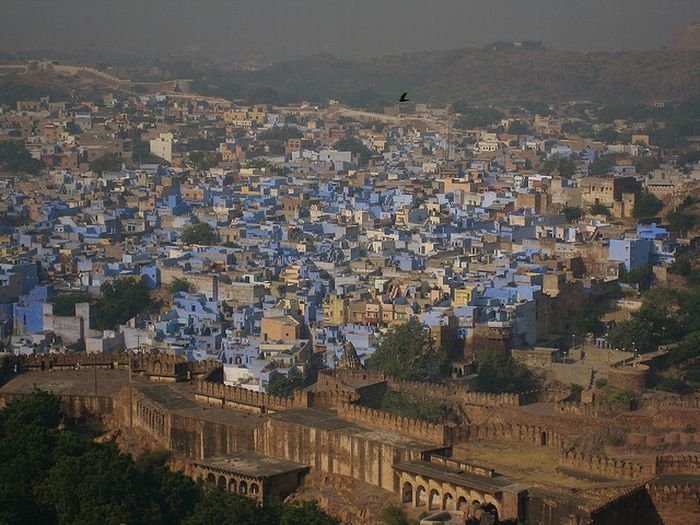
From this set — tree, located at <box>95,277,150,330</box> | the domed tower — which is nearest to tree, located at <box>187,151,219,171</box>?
tree, located at <box>95,277,150,330</box>

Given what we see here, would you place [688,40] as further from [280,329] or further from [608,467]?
[608,467]

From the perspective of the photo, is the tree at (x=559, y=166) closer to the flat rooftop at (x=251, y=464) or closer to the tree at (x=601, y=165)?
the tree at (x=601, y=165)

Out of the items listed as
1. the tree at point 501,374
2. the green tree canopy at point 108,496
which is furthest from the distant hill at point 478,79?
the green tree canopy at point 108,496

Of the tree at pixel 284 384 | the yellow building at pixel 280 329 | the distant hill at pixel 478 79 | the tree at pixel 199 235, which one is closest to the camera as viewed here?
the tree at pixel 284 384

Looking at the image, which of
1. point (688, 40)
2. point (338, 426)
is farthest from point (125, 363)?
point (688, 40)

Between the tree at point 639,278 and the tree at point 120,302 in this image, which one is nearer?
the tree at point 120,302

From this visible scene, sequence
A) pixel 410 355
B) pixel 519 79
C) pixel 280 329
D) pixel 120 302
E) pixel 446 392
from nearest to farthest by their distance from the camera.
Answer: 1. pixel 446 392
2. pixel 410 355
3. pixel 280 329
4. pixel 120 302
5. pixel 519 79
